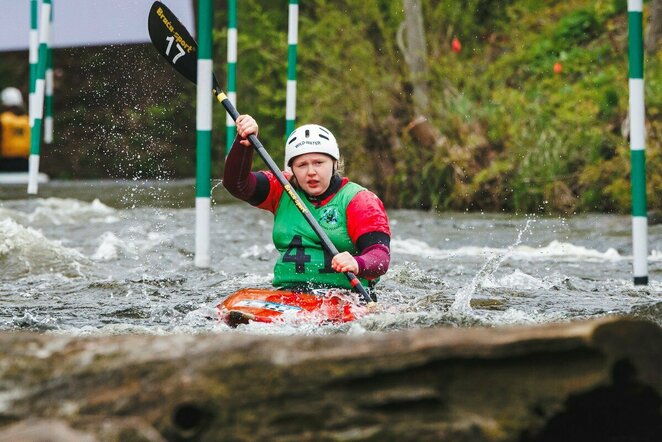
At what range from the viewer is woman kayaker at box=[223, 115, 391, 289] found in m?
5.02

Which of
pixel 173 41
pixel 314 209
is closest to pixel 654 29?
pixel 173 41

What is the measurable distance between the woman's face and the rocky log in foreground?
102 inches

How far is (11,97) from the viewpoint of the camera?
18.8m

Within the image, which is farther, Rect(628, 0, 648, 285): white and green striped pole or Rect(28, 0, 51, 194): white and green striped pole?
Rect(28, 0, 51, 194): white and green striped pole

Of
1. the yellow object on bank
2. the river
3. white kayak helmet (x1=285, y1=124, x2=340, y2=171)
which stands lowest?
the river

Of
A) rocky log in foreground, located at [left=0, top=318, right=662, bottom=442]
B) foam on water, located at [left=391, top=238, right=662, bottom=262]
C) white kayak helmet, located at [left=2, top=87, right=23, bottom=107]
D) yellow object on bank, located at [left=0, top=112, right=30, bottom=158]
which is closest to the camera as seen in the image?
rocky log in foreground, located at [left=0, top=318, right=662, bottom=442]

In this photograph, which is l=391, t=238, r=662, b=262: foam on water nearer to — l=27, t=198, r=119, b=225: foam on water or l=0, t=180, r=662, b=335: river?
l=0, t=180, r=662, b=335: river

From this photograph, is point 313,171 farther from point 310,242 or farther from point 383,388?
point 383,388

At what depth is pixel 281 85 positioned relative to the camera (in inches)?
675

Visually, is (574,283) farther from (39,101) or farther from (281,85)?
A: (281,85)

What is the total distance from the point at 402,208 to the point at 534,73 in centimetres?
283

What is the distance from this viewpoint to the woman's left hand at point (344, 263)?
15.4 ft

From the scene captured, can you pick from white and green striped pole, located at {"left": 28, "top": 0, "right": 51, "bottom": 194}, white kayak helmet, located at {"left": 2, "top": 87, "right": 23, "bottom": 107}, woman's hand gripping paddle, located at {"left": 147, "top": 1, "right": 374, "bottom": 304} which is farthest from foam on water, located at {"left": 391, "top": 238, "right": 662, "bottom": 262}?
white kayak helmet, located at {"left": 2, "top": 87, "right": 23, "bottom": 107}

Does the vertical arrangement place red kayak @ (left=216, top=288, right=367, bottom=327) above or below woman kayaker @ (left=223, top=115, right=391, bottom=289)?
below
